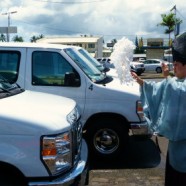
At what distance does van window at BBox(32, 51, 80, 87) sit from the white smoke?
92.9 inches

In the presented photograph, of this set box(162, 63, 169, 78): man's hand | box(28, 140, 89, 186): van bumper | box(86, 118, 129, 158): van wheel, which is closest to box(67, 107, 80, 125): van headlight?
box(28, 140, 89, 186): van bumper

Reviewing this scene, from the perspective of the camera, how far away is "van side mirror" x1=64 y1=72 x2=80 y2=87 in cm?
646

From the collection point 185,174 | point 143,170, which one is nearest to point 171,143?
point 185,174

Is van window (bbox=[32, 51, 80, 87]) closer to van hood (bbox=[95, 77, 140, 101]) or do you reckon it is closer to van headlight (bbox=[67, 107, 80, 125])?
van hood (bbox=[95, 77, 140, 101])

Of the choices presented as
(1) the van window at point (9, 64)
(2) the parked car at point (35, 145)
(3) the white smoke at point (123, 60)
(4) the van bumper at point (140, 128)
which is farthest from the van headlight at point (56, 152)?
(1) the van window at point (9, 64)

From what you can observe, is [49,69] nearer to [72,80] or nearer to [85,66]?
[72,80]

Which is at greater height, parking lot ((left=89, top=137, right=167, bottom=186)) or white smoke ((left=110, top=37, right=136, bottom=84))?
white smoke ((left=110, top=37, right=136, bottom=84))

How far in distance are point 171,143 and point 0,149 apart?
4.50 feet

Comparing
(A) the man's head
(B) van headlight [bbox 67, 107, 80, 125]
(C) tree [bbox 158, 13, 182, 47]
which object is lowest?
(B) van headlight [bbox 67, 107, 80, 125]

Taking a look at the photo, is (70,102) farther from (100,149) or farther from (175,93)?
(100,149)

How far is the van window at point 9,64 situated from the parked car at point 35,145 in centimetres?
266

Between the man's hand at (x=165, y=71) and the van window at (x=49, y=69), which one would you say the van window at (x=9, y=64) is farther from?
the man's hand at (x=165, y=71)

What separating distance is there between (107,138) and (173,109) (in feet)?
Result: 12.1

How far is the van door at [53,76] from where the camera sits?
6504 millimetres
